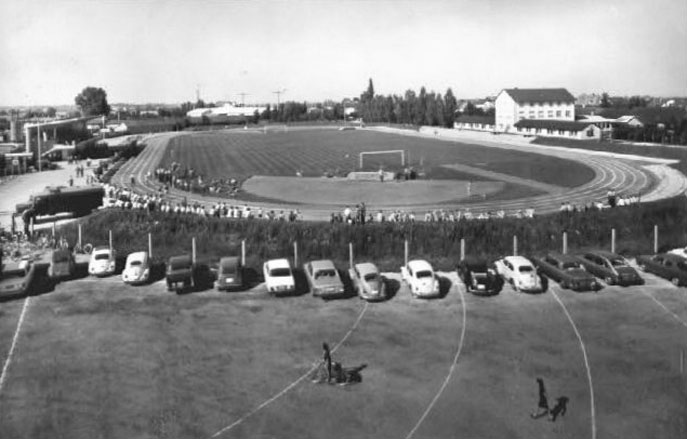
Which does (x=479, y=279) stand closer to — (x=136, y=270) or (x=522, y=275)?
(x=522, y=275)

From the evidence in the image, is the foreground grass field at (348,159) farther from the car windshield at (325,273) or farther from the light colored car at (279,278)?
the light colored car at (279,278)

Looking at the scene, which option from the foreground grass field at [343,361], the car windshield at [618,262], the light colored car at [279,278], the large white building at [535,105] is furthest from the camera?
the large white building at [535,105]

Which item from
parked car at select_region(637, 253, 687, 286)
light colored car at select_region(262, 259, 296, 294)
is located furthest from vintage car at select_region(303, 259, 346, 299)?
parked car at select_region(637, 253, 687, 286)

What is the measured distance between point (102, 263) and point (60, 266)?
2035 mm

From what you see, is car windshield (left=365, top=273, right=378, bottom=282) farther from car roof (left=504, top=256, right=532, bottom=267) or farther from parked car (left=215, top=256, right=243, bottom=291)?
car roof (left=504, top=256, right=532, bottom=267)

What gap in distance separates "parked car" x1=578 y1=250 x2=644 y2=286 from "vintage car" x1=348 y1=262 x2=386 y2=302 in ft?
34.5

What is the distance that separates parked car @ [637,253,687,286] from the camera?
31.4 m

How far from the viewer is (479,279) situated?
1223 inches

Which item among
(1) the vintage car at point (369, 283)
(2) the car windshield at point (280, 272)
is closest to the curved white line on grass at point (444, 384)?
(1) the vintage car at point (369, 283)

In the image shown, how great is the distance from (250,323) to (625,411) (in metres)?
14.6

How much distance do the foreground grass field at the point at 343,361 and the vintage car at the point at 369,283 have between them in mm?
639

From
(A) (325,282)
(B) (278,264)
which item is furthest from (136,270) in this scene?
(A) (325,282)

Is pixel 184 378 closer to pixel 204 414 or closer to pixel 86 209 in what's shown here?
pixel 204 414

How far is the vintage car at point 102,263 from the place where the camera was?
115 feet
